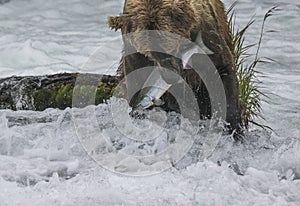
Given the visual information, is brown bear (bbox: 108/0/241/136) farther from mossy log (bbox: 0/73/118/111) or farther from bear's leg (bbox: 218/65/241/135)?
mossy log (bbox: 0/73/118/111)

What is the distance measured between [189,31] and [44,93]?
1682 mm

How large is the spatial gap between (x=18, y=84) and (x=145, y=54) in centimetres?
183

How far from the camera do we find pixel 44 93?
5.29 meters

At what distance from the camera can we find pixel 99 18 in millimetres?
12133

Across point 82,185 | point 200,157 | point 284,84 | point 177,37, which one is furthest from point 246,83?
point 284,84

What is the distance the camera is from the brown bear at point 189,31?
152 inches

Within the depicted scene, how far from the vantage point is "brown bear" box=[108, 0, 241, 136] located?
12.7 ft

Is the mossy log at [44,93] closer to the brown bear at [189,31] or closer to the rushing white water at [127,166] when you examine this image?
the rushing white water at [127,166]

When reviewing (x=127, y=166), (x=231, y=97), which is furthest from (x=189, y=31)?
(x=127, y=166)

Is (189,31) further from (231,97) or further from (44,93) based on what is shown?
(44,93)

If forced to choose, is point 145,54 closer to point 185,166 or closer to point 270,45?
point 185,166

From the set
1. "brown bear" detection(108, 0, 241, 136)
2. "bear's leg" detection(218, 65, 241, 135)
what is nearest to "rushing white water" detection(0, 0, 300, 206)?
"bear's leg" detection(218, 65, 241, 135)

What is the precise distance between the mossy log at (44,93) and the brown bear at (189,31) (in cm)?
70

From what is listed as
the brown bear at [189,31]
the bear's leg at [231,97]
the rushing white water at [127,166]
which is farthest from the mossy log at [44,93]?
the bear's leg at [231,97]
